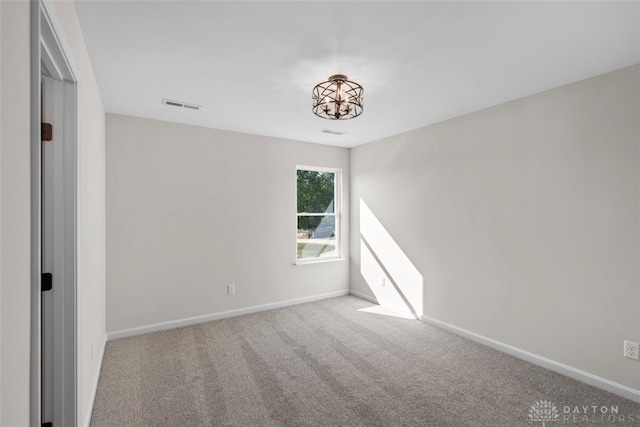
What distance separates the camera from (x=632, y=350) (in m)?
2.41

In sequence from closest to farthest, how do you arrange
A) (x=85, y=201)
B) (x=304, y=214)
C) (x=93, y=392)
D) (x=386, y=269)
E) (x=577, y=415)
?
(x=85, y=201)
(x=577, y=415)
(x=93, y=392)
(x=386, y=269)
(x=304, y=214)

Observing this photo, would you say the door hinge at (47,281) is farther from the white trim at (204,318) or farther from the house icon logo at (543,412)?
the house icon logo at (543,412)

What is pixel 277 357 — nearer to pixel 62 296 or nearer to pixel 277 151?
pixel 62 296

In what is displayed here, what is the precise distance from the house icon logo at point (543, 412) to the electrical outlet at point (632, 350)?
71 cm

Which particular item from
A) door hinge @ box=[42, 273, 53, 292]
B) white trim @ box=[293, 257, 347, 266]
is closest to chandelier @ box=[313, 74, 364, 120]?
door hinge @ box=[42, 273, 53, 292]

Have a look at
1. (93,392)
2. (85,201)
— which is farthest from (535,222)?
(93,392)

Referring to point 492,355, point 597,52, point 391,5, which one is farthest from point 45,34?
point 492,355

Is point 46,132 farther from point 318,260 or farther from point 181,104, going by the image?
point 318,260

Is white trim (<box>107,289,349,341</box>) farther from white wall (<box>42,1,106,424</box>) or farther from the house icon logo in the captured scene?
the house icon logo

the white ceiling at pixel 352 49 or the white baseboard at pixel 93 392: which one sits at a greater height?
the white ceiling at pixel 352 49

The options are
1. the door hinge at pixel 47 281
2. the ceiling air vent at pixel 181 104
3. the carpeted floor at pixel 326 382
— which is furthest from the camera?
the ceiling air vent at pixel 181 104

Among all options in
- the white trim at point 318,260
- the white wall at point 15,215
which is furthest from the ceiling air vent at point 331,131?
the white wall at point 15,215

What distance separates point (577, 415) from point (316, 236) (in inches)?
143

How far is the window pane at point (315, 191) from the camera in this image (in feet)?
16.4
